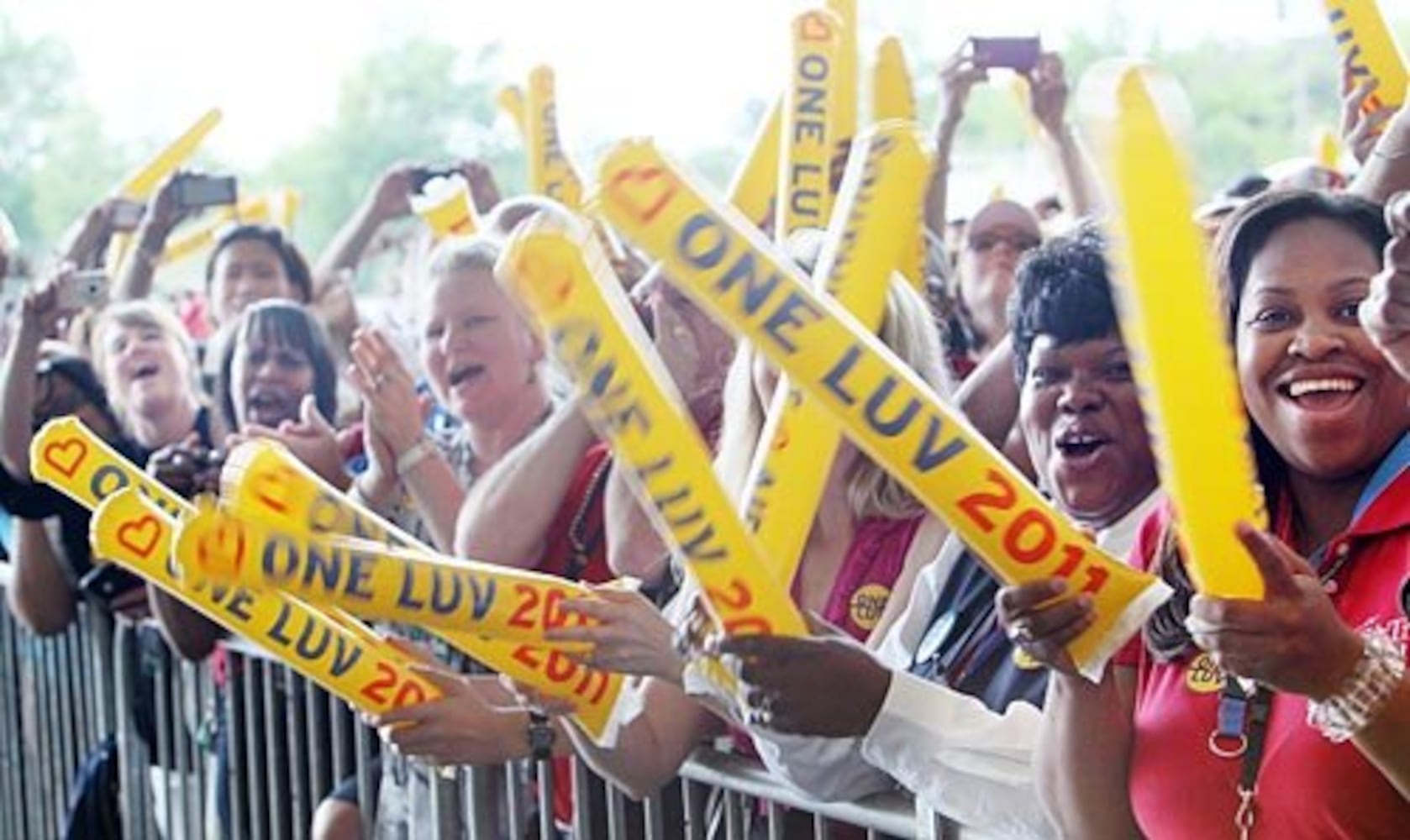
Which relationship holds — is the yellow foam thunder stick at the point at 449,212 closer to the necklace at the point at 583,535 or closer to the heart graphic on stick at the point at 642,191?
the necklace at the point at 583,535

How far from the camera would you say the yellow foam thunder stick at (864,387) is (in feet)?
7.18

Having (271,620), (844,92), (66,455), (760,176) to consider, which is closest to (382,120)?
(760,176)

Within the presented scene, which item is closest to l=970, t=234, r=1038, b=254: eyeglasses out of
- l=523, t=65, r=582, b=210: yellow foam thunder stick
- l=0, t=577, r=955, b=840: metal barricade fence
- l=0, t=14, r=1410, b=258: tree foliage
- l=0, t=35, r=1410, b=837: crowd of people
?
l=0, t=35, r=1410, b=837: crowd of people

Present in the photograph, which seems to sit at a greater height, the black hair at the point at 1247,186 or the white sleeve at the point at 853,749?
the black hair at the point at 1247,186

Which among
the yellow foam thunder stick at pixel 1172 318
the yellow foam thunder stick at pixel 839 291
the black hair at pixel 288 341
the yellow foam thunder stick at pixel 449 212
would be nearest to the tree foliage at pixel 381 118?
the yellow foam thunder stick at pixel 449 212

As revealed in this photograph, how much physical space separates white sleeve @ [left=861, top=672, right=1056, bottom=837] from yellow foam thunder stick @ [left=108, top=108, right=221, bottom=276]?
5.09 meters

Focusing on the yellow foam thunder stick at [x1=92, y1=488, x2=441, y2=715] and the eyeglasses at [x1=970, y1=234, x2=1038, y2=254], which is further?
the eyeglasses at [x1=970, y1=234, x2=1038, y2=254]

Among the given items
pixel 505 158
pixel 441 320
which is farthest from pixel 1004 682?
pixel 505 158

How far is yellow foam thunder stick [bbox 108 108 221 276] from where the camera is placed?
7648 millimetres

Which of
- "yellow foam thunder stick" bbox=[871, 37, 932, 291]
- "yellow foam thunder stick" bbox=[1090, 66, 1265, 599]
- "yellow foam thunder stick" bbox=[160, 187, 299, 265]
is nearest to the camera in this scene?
"yellow foam thunder stick" bbox=[1090, 66, 1265, 599]

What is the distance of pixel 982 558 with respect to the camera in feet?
7.50

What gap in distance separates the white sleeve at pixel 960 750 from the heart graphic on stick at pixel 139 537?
3.61ft

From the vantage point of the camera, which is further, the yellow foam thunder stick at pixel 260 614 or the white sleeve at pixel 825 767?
the yellow foam thunder stick at pixel 260 614

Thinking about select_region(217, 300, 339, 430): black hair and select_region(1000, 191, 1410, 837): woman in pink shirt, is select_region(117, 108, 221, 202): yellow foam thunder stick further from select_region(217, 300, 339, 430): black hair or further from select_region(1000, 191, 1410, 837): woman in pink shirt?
select_region(1000, 191, 1410, 837): woman in pink shirt
